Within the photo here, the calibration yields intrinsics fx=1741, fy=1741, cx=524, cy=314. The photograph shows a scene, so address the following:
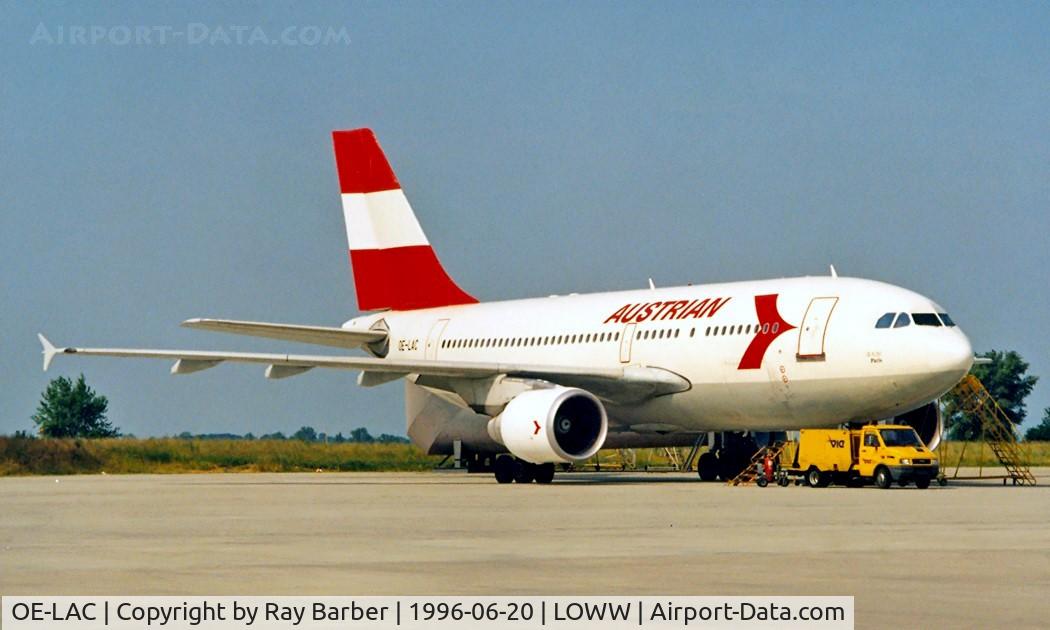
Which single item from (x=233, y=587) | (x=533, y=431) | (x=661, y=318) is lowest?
(x=233, y=587)

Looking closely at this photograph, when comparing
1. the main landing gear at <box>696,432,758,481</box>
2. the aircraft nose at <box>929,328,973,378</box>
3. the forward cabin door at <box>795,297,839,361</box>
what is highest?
the forward cabin door at <box>795,297,839,361</box>

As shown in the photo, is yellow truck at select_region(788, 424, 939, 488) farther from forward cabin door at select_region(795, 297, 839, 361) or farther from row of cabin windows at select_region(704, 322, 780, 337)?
row of cabin windows at select_region(704, 322, 780, 337)

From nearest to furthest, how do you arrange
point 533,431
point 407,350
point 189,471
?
point 533,431, point 407,350, point 189,471

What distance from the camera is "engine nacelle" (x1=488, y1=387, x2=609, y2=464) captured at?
32.6 metres

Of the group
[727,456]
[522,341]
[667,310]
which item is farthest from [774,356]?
[522,341]

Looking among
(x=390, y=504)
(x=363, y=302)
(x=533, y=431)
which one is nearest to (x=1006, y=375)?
(x=363, y=302)

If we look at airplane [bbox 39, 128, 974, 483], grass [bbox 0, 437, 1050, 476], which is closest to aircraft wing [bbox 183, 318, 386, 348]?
airplane [bbox 39, 128, 974, 483]

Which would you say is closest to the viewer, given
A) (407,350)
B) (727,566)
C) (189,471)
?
(727,566)

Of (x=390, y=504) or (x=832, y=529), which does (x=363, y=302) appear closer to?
(x=390, y=504)

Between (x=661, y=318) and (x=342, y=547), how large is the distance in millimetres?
19400

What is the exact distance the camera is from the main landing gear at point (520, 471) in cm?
3469

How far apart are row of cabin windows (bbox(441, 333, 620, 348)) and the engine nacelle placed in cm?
288

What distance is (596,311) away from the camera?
37594 mm

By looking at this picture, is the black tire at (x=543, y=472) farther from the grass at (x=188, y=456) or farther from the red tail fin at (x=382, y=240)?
the grass at (x=188, y=456)
